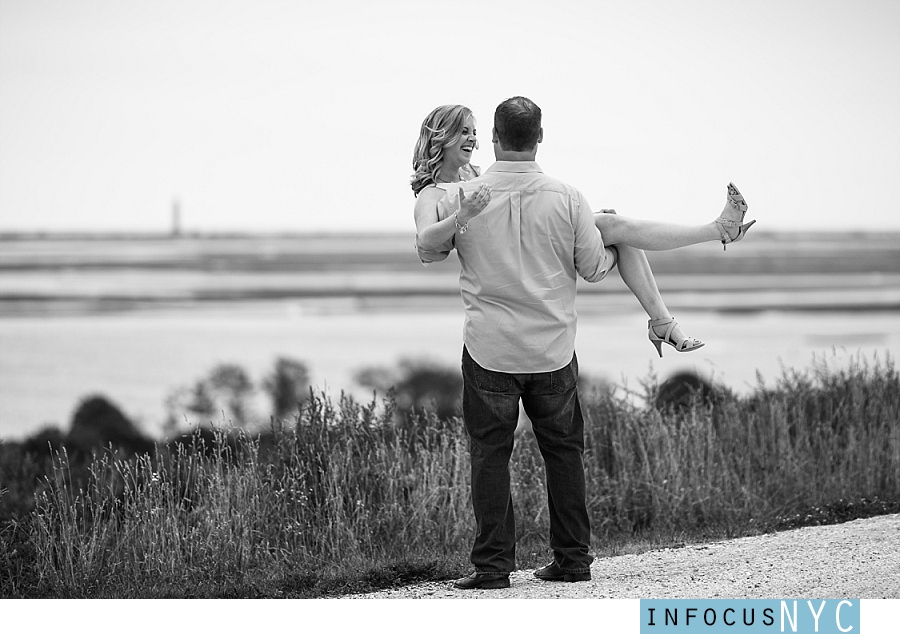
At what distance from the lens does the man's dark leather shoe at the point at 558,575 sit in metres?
5.05

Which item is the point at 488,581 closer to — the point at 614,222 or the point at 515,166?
the point at 614,222

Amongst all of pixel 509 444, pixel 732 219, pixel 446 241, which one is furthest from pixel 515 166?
pixel 509 444

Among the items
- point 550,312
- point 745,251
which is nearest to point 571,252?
point 550,312

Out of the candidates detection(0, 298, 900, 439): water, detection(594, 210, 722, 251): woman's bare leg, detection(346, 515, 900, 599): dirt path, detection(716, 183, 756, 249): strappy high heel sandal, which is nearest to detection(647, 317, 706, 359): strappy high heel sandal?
detection(594, 210, 722, 251): woman's bare leg

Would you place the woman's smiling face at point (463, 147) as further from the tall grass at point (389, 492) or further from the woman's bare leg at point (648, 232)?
the tall grass at point (389, 492)

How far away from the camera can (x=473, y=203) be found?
446cm

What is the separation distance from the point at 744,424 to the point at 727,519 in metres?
1.53

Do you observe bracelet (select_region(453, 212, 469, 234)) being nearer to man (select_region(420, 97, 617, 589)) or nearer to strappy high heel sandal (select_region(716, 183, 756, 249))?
man (select_region(420, 97, 617, 589))

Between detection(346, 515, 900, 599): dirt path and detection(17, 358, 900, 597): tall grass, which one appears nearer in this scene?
detection(346, 515, 900, 599): dirt path

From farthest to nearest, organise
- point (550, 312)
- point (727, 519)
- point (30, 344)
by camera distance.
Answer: point (30, 344) < point (727, 519) < point (550, 312)

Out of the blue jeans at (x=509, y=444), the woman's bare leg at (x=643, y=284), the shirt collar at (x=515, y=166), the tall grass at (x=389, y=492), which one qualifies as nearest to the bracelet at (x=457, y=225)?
the shirt collar at (x=515, y=166)

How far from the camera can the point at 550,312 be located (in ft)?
15.7

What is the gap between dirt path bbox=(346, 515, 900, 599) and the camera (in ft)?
16.4

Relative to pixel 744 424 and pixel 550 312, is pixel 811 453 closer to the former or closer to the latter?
pixel 744 424
